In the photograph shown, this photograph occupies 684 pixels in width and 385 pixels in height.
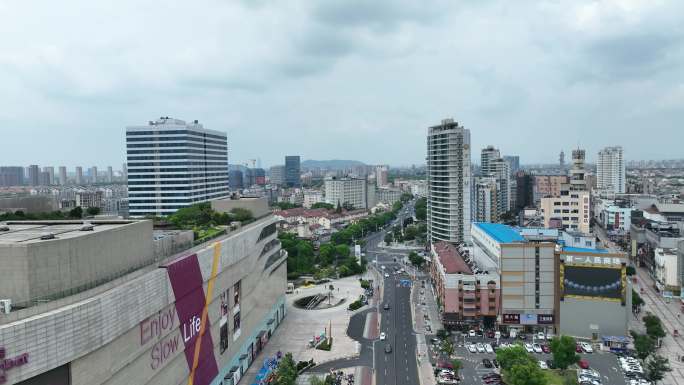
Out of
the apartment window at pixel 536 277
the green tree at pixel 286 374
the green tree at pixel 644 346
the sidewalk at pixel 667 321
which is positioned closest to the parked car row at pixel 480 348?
the apartment window at pixel 536 277

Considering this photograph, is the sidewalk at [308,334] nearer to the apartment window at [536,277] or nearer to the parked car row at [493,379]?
the parked car row at [493,379]

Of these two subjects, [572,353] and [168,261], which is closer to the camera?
[168,261]

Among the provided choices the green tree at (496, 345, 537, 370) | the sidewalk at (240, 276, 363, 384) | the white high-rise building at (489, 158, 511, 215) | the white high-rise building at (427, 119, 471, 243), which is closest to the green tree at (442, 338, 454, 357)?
the green tree at (496, 345, 537, 370)

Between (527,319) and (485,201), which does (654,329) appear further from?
(485,201)

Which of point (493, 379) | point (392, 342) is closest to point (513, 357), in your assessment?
point (493, 379)

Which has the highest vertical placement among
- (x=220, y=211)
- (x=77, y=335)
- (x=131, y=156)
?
(x=131, y=156)

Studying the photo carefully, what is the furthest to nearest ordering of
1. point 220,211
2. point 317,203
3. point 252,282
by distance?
point 317,203, point 220,211, point 252,282

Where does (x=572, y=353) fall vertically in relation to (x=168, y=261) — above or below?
below

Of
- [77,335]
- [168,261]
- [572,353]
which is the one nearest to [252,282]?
[168,261]

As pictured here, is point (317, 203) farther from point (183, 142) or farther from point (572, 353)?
point (572, 353)
